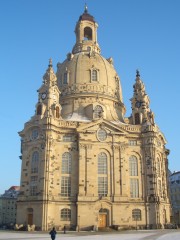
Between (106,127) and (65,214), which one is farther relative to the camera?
(106,127)

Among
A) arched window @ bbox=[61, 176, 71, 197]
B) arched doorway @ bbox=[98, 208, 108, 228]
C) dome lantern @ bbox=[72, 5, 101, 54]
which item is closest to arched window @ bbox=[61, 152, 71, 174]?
arched window @ bbox=[61, 176, 71, 197]

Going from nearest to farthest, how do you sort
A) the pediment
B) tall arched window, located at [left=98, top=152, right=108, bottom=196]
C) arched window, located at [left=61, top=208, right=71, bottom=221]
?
arched window, located at [left=61, top=208, right=71, bottom=221] < tall arched window, located at [left=98, top=152, right=108, bottom=196] < the pediment

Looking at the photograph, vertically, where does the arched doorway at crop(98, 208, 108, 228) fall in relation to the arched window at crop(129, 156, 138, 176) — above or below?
below

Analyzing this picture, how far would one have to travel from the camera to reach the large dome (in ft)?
224

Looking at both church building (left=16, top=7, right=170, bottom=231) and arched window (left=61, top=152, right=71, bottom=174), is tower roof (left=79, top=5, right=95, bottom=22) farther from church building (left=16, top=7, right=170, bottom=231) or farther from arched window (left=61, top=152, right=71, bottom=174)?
arched window (left=61, top=152, right=71, bottom=174)

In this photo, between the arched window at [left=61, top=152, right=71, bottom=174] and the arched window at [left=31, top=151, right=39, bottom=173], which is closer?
the arched window at [left=31, top=151, right=39, bottom=173]

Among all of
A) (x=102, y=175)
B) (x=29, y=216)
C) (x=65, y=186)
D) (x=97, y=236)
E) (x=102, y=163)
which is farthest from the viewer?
(x=102, y=163)

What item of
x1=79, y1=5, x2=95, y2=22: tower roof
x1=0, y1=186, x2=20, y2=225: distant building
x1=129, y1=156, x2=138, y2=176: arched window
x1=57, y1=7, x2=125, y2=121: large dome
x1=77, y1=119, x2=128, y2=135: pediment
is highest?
x1=79, y1=5, x2=95, y2=22: tower roof

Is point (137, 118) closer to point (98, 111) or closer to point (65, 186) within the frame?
point (98, 111)

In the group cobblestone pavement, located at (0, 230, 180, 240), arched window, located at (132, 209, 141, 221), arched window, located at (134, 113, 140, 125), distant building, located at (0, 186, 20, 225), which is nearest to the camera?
cobblestone pavement, located at (0, 230, 180, 240)

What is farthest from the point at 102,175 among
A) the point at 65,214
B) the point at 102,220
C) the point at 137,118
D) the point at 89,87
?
the point at 89,87

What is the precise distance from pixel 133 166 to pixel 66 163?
12894 millimetres

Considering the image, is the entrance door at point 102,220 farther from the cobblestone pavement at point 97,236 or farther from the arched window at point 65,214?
the cobblestone pavement at point 97,236

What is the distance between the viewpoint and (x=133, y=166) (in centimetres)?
6206
